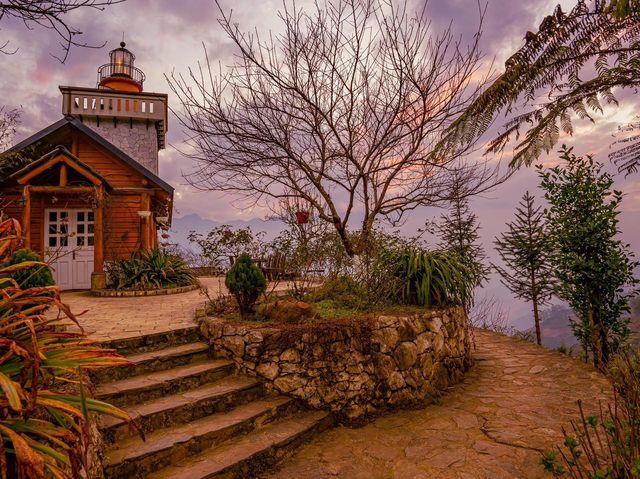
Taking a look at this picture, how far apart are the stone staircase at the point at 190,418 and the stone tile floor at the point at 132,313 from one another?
1.69 ft

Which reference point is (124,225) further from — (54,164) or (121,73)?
(121,73)

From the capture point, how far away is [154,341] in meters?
4.80

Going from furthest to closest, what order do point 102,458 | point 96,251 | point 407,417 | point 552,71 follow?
point 96,251, point 552,71, point 407,417, point 102,458

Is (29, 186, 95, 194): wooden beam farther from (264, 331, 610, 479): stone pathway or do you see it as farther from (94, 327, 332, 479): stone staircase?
(264, 331, 610, 479): stone pathway

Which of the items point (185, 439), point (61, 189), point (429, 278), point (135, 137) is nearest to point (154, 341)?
point (185, 439)

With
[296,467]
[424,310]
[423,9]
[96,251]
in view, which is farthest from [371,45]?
[96,251]

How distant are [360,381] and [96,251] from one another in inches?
347

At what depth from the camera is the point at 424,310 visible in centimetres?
569

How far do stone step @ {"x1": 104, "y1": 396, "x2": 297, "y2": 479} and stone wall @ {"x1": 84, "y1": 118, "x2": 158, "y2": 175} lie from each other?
57.1ft

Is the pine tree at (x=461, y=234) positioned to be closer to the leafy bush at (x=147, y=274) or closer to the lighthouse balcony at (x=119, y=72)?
the leafy bush at (x=147, y=274)

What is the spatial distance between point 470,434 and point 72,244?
11.6 metres

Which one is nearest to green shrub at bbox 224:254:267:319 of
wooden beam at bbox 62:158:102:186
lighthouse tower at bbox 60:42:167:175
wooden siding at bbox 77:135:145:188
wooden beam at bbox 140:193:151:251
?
wooden beam at bbox 62:158:102:186

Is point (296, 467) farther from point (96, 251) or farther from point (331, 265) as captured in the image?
point (96, 251)

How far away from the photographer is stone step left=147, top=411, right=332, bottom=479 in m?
3.18
